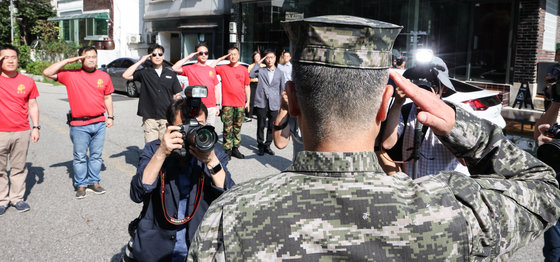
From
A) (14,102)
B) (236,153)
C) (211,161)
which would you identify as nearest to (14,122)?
(14,102)

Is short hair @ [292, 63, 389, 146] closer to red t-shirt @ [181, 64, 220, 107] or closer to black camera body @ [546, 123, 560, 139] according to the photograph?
black camera body @ [546, 123, 560, 139]

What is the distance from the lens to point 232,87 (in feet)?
26.8

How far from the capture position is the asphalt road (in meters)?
4.33

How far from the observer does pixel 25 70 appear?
27.2 metres

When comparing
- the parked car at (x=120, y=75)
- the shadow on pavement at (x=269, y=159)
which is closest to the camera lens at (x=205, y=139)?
the shadow on pavement at (x=269, y=159)

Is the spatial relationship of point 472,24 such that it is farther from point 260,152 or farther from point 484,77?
point 260,152

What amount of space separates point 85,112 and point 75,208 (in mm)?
1202

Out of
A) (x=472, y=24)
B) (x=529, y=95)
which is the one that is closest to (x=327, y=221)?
(x=529, y=95)

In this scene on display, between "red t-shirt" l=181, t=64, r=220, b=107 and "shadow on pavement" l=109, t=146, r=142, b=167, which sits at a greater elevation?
"red t-shirt" l=181, t=64, r=220, b=107

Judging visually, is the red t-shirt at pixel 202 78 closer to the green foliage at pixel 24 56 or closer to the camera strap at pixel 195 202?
the camera strap at pixel 195 202

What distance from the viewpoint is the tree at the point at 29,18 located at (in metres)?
32.3

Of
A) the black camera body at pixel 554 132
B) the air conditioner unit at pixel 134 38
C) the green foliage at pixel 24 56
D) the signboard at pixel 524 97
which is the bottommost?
the signboard at pixel 524 97

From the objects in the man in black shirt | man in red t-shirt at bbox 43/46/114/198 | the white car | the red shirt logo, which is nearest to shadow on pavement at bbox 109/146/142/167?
the man in black shirt

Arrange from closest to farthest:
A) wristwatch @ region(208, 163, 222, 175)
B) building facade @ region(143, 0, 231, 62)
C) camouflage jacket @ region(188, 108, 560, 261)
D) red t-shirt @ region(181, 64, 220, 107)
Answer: camouflage jacket @ region(188, 108, 560, 261) → wristwatch @ region(208, 163, 222, 175) → red t-shirt @ region(181, 64, 220, 107) → building facade @ region(143, 0, 231, 62)
